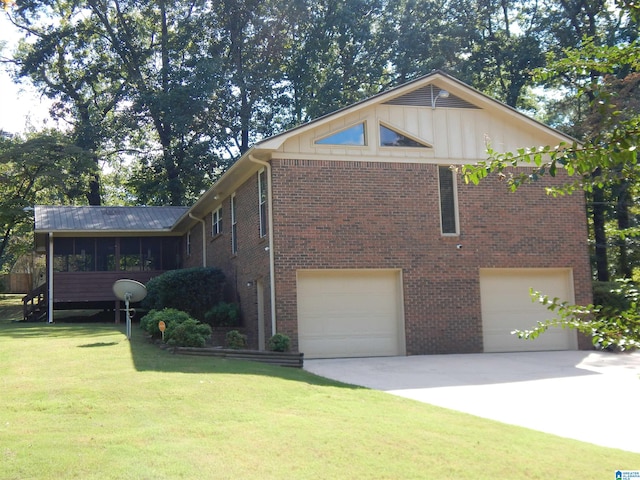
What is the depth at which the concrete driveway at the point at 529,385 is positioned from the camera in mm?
8789

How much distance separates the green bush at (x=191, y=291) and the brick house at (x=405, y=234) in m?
2.18

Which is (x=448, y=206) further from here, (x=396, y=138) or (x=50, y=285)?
(x=50, y=285)

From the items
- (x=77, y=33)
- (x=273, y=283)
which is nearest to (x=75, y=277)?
→ (x=273, y=283)

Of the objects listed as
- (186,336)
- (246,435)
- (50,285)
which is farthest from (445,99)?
(50,285)

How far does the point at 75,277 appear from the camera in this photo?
27.5 meters

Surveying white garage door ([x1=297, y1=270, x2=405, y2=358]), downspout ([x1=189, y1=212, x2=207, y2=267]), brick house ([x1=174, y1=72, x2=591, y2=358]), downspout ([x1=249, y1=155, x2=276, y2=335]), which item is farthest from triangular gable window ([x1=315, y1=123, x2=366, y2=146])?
downspout ([x1=189, y1=212, x2=207, y2=267])

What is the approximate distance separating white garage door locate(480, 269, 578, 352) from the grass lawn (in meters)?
7.38

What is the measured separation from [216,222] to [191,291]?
156 inches

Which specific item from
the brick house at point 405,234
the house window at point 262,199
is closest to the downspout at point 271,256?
the brick house at point 405,234

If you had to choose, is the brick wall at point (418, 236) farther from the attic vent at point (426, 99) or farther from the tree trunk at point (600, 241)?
the tree trunk at point (600, 241)

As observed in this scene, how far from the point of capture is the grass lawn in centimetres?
607

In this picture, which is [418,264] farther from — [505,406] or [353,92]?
[353,92]

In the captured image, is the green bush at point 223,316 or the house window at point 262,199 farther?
the green bush at point 223,316

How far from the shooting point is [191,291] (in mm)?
19547
